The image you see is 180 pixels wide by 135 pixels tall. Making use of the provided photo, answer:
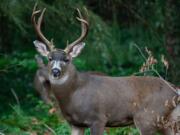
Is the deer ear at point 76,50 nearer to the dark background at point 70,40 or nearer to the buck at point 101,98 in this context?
the buck at point 101,98

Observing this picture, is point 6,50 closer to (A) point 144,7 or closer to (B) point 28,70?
(B) point 28,70

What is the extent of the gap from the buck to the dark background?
0.85 meters

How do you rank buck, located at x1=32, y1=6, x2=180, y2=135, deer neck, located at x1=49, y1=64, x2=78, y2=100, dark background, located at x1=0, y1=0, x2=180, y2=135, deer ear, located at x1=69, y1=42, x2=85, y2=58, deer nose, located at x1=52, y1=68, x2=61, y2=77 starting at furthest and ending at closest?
dark background, located at x1=0, y1=0, x2=180, y2=135 → deer ear, located at x1=69, y1=42, x2=85, y2=58 → deer neck, located at x1=49, y1=64, x2=78, y2=100 → buck, located at x1=32, y1=6, x2=180, y2=135 → deer nose, located at x1=52, y1=68, x2=61, y2=77

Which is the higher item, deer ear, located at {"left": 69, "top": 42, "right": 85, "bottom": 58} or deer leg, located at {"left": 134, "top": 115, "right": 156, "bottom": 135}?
deer ear, located at {"left": 69, "top": 42, "right": 85, "bottom": 58}

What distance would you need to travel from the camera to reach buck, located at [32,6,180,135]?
1358cm

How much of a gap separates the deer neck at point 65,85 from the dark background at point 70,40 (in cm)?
125

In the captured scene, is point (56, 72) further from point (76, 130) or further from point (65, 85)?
point (76, 130)

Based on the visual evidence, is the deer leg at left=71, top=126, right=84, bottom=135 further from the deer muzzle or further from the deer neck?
the deer muzzle

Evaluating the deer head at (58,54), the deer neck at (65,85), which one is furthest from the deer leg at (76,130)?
the deer head at (58,54)

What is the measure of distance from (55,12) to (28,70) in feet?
16.2

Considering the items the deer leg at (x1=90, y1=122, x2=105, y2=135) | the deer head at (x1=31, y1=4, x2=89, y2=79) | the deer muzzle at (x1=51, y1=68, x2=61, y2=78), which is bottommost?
the deer leg at (x1=90, y1=122, x2=105, y2=135)

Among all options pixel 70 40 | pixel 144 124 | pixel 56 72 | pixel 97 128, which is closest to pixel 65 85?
pixel 56 72

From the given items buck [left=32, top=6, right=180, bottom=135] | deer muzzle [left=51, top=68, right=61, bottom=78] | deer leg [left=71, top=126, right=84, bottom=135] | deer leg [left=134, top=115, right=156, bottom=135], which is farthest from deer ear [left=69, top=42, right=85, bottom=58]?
deer leg [left=134, top=115, right=156, bottom=135]

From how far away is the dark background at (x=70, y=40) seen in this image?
1594 centimetres
